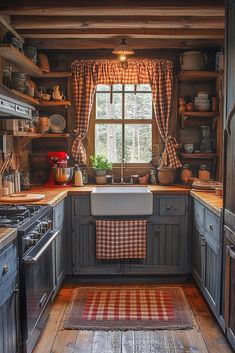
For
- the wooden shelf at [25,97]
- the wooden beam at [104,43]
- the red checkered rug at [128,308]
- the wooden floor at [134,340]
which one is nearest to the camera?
the wooden floor at [134,340]

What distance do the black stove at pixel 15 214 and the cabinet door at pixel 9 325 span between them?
395 mm

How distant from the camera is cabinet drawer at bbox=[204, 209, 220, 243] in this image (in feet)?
8.89

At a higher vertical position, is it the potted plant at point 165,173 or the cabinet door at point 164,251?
the potted plant at point 165,173

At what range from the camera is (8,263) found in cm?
193

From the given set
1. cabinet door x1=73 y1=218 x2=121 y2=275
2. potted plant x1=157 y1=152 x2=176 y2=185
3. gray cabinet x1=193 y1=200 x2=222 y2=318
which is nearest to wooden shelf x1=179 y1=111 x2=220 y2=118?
potted plant x1=157 y1=152 x2=176 y2=185

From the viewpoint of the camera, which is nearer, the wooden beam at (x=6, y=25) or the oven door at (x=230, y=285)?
the oven door at (x=230, y=285)

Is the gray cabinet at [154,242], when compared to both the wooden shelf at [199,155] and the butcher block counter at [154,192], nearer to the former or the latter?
the butcher block counter at [154,192]

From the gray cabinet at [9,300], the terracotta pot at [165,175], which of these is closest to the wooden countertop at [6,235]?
the gray cabinet at [9,300]

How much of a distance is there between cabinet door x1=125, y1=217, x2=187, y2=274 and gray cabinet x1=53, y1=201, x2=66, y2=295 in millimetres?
644

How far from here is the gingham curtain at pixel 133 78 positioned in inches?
164

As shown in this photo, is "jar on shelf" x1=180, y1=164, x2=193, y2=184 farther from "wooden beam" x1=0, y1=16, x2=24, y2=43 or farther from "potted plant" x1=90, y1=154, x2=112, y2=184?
"wooden beam" x1=0, y1=16, x2=24, y2=43

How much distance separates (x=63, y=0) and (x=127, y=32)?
81cm

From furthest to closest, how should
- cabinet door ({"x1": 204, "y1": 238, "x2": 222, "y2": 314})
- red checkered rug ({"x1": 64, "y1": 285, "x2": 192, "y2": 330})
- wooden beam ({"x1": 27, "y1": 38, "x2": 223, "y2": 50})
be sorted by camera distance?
wooden beam ({"x1": 27, "y1": 38, "x2": 223, "y2": 50})
red checkered rug ({"x1": 64, "y1": 285, "x2": 192, "y2": 330})
cabinet door ({"x1": 204, "y1": 238, "x2": 222, "y2": 314})

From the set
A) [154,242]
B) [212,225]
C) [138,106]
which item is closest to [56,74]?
[138,106]
